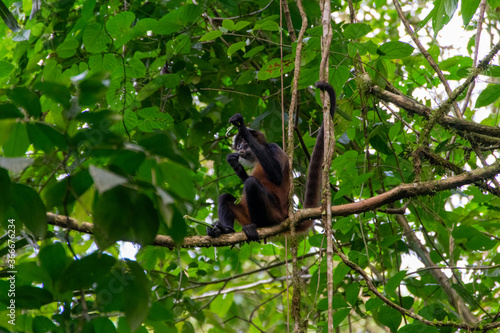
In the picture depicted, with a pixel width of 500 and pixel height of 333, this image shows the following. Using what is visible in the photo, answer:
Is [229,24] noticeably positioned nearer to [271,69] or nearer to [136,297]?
[271,69]

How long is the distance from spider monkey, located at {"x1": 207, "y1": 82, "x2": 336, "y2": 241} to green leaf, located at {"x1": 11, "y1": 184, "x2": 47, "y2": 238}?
388 centimetres

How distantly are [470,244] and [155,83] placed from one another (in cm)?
351

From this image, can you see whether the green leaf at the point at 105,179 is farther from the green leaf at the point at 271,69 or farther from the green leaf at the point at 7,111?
the green leaf at the point at 271,69

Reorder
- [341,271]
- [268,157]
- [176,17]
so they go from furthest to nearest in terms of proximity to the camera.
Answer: [268,157], [341,271], [176,17]

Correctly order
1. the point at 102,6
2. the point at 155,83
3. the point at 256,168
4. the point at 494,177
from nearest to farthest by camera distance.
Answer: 1. the point at 494,177
2. the point at 155,83
3. the point at 102,6
4. the point at 256,168

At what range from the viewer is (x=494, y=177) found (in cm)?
376

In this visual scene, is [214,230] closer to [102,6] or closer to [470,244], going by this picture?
[470,244]

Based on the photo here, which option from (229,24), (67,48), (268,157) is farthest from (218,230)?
(67,48)

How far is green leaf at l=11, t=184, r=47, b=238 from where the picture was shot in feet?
4.17

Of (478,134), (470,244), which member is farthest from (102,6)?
(470,244)

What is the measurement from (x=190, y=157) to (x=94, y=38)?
322 cm

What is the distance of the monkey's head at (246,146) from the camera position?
6500 mm

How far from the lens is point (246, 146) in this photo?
6594mm

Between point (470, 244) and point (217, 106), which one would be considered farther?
point (217, 106)
